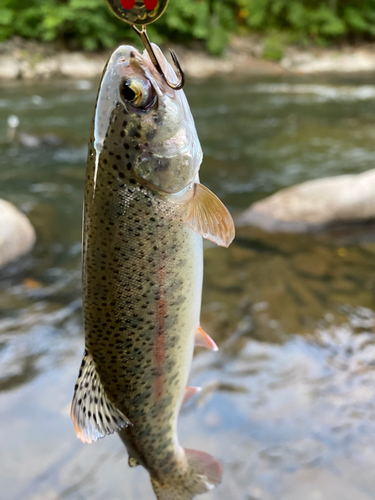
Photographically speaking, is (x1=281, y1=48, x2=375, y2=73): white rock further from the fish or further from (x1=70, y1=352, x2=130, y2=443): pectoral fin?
(x1=70, y1=352, x2=130, y2=443): pectoral fin

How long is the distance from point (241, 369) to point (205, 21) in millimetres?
31083

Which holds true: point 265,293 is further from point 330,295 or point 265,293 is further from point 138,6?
point 138,6

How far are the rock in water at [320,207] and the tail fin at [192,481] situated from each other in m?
4.87

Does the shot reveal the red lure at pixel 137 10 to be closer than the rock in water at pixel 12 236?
Yes

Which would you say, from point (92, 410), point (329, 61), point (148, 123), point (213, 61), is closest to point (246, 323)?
point (92, 410)

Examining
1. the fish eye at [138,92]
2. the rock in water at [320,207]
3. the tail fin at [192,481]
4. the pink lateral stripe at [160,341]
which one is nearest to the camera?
the fish eye at [138,92]

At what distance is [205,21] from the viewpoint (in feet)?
96.4

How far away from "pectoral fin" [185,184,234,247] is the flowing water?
90.7 inches

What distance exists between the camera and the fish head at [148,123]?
4.10 feet

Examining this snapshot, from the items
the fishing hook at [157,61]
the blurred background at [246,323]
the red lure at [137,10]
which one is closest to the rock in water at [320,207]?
the blurred background at [246,323]

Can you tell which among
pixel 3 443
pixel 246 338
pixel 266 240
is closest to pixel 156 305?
pixel 3 443

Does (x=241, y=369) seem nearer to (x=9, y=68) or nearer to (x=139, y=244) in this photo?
(x=139, y=244)

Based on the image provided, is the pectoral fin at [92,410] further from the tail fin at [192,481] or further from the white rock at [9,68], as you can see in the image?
the white rock at [9,68]

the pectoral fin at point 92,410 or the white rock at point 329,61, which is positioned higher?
the pectoral fin at point 92,410
